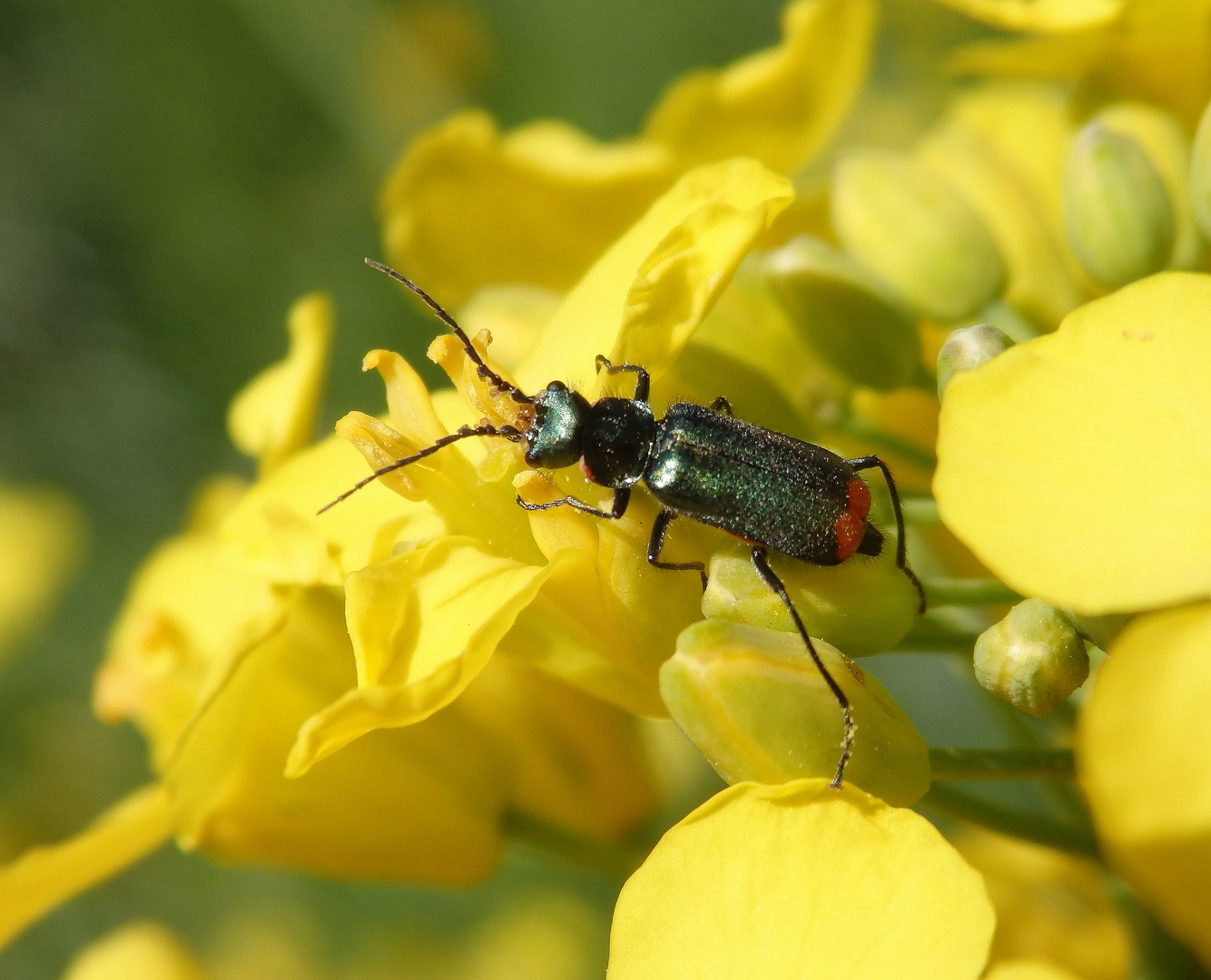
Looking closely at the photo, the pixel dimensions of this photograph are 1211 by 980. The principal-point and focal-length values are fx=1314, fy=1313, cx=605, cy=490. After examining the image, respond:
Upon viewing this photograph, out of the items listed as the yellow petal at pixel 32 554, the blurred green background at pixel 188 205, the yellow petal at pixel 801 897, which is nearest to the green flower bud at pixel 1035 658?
the yellow petal at pixel 801 897

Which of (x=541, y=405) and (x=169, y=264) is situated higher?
(x=541, y=405)

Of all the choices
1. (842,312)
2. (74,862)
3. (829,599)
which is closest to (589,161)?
(842,312)

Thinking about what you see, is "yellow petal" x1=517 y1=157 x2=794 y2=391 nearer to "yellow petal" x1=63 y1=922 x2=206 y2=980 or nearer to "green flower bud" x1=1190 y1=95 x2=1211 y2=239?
"green flower bud" x1=1190 y1=95 x2=1211 y2=239

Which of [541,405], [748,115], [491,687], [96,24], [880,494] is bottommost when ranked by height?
[491,687]

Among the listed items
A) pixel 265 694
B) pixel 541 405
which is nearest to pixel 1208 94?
pixel 541 405

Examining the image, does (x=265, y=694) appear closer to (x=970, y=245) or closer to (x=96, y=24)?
(x=970, y=245)

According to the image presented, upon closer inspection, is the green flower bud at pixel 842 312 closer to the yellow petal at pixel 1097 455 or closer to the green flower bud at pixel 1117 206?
the green flower bud at pixel 1117 206

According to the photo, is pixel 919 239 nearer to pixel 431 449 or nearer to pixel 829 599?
pixel 829 599
